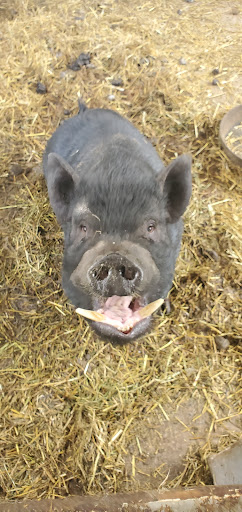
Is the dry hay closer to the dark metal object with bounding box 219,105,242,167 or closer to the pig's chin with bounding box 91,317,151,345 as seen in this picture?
the dark metal object with bounding box 219,105,242,167

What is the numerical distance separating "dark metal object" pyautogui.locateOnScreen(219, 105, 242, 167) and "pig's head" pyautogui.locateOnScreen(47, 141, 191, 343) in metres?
2.01

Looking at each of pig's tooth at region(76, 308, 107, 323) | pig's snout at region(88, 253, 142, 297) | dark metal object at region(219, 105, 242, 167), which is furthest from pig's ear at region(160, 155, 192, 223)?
dark metal object at region(219, 105, 242, 167)

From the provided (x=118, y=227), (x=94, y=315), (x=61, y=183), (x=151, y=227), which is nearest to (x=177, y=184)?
(x=151, y=227)

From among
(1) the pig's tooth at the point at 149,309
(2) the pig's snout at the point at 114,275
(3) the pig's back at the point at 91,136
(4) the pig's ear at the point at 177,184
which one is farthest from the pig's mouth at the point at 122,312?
(3) the pig's back at the point at 91,136

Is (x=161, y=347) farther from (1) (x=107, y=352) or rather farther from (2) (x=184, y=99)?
(2) (x=184, y=99)

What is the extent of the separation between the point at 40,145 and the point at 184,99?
2069 millimetres

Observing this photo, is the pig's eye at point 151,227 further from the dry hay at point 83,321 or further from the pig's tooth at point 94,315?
the dry hay at point 83,321

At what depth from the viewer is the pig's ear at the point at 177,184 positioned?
2.88m

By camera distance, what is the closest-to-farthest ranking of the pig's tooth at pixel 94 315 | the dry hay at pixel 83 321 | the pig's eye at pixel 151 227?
the pig's tooth at pixel 94 315 → the pig's eye at pixel 151 227 → the dry hay at pixel 83 321

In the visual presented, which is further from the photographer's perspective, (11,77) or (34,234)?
(11,77)

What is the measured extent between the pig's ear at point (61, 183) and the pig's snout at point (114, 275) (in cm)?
94

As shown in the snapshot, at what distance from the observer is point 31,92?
566cm

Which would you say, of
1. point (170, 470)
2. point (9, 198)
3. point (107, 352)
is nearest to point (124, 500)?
point (170, 470)

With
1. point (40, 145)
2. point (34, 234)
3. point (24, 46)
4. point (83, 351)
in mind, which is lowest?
point (83, 351)
